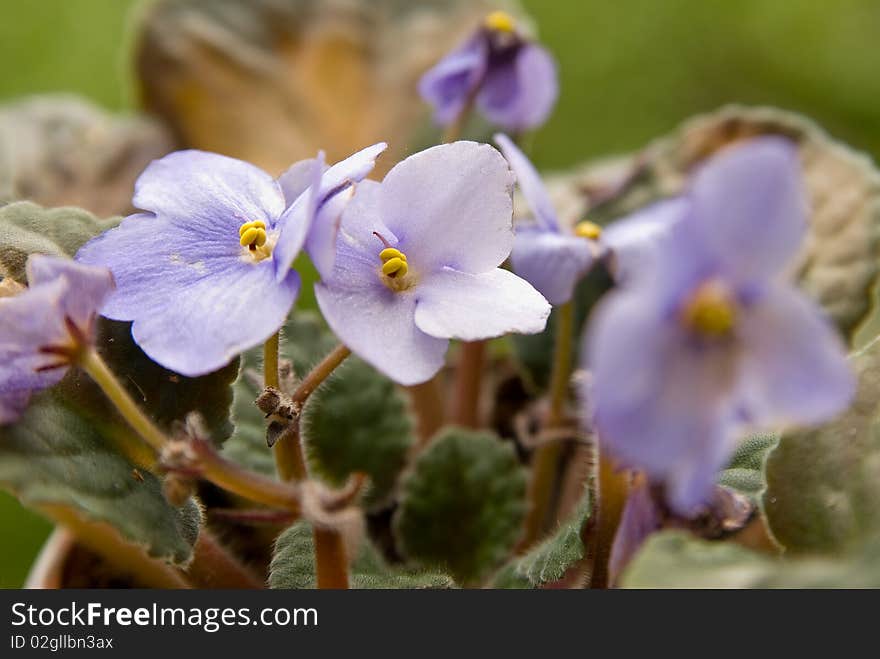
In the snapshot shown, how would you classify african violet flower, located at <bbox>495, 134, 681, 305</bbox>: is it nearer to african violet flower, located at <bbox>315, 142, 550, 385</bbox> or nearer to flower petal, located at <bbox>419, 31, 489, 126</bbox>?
african violet flower, located at <bbox>315, 142, 550, 385</bbox>

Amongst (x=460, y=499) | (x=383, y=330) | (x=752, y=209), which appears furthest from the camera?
(x=460, y=499)

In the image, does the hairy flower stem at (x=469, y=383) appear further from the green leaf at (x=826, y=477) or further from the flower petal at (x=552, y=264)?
the green leaf at (x=826, y=477)

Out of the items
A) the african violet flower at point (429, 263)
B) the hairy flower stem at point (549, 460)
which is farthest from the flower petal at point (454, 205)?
the hairy flower stem at point (549, 460)

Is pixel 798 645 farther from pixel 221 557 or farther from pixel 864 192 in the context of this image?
pixel 864 192

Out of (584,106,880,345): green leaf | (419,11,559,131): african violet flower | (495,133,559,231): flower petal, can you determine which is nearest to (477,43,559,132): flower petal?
(419,11,559,131): african violet flower

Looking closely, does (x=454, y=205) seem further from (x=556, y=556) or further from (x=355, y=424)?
(x=355, y=424)

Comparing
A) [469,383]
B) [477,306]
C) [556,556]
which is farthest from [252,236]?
[469,383]

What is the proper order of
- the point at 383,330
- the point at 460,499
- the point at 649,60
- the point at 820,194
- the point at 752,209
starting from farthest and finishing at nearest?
the point at 649,60 < the point at 820,194 < the point at 460,499 < the point at 383,330 < the point at 752,209
